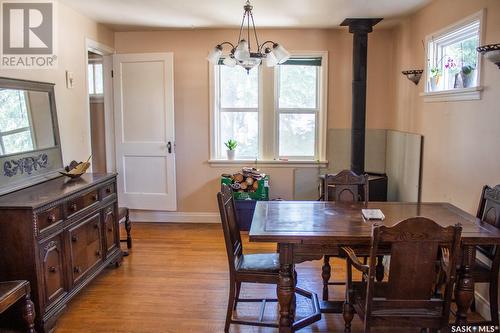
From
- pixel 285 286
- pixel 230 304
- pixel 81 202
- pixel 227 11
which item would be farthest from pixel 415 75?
pixel 81 202

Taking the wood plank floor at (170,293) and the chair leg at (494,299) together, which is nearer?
the chair leg at (494,299)

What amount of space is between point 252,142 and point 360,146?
1382 millimetres

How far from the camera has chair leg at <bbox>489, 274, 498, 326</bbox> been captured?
2.53 meters

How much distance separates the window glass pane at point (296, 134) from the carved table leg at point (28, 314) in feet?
11.6

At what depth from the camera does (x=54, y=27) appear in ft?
12.4

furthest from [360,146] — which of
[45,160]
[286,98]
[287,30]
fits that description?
[45,160]

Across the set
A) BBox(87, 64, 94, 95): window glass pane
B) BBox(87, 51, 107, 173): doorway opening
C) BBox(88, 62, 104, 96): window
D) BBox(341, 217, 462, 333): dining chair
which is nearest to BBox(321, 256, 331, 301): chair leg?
BBox(341, 217, 462, 333): dining chair

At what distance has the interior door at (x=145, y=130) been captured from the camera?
5113mm

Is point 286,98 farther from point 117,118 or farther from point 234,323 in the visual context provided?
point 234,323

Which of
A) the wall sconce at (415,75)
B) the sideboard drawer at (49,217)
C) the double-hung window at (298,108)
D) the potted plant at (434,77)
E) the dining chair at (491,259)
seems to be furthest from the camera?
the double-hung window at (298,108)

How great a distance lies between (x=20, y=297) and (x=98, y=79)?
3.71m

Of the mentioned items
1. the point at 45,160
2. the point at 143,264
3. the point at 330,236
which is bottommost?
the point at 143,264

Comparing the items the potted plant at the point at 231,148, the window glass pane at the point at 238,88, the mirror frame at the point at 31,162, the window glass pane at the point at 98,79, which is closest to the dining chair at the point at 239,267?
the mirror frame at the point at 31,162

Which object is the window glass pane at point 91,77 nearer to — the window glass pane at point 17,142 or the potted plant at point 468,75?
the window glass pane at point 17,142
